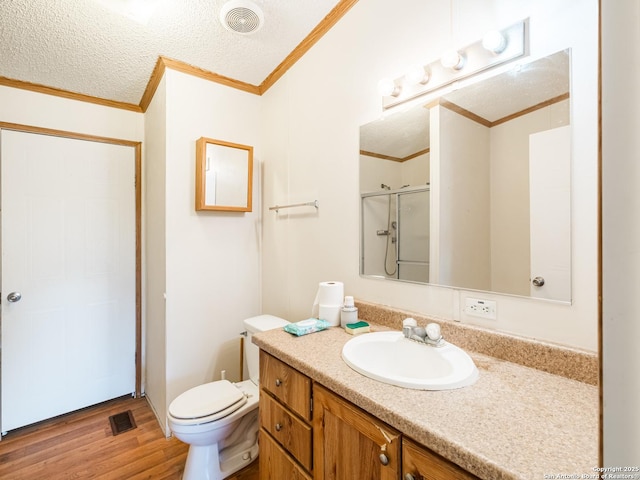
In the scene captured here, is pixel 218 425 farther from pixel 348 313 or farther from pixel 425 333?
pixel 425 333

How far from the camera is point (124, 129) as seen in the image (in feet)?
8.18

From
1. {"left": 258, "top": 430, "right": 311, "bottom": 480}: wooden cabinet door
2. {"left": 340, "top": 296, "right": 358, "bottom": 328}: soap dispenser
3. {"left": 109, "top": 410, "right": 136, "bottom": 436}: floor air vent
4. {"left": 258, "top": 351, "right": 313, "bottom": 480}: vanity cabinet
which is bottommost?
{"left": 109, "top": 410, "right": 136, "bottom": 436}: floor air vent

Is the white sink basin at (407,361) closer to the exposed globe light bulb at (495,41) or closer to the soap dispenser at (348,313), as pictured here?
the soap dispenser at (348,313)

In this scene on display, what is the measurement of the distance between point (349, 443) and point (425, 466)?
10.1 inches

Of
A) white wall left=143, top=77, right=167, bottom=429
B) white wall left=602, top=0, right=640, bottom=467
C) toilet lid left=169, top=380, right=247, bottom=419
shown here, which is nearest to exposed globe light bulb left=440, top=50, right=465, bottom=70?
white wall left=602, top=0, right=640, bottom=467

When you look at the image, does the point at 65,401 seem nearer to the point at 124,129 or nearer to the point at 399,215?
the point at 124,129

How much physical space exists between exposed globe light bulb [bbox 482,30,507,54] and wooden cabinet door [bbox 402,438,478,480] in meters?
1.21

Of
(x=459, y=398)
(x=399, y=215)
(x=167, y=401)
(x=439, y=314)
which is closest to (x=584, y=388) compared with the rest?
(x=459, y=398)

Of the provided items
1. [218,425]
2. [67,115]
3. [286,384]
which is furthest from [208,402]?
[67,115]

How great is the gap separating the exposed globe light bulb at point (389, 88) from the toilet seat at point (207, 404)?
1693mm

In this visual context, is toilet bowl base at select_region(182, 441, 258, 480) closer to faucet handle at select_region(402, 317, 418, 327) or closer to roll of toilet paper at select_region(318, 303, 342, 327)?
roll of toilet paper at select_region(318, 303, 342, 327)

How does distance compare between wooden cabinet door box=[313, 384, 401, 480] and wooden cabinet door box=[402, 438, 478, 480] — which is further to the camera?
wooden cabinet door box=[313, 384, 401, 480]

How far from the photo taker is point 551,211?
3.04 ft

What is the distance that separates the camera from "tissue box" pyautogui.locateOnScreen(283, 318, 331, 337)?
1278 mm
